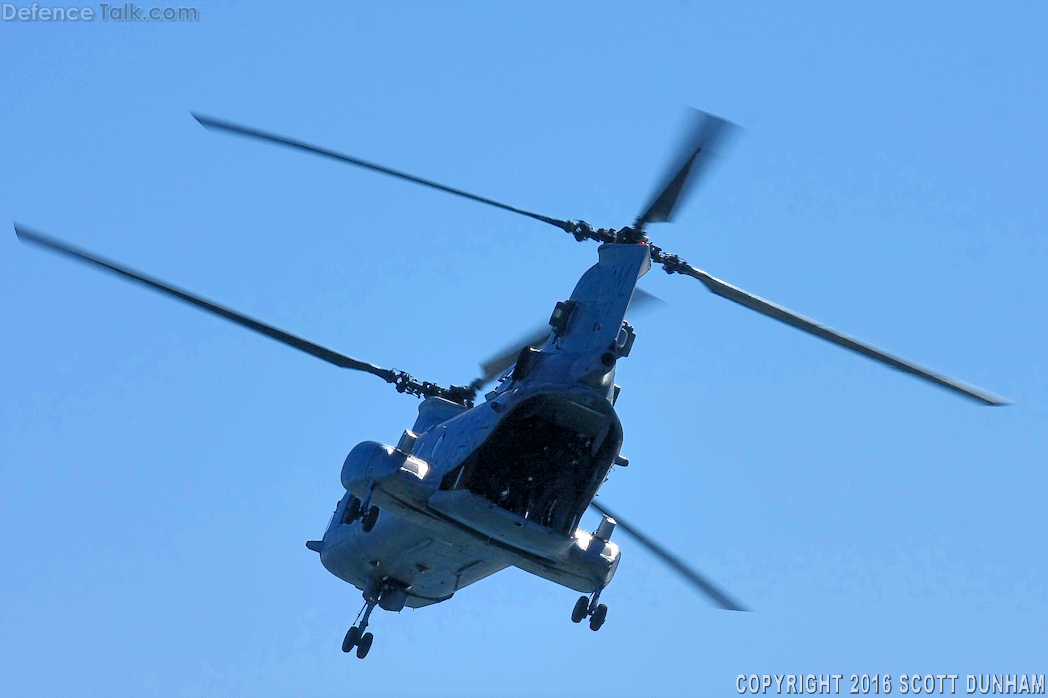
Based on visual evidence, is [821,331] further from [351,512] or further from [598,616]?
[351,512]

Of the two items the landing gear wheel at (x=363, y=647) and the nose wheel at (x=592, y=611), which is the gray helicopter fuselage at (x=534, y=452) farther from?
the landing gear wheel at (x=363, y=647)

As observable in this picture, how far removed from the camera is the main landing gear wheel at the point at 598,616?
90.8 ft

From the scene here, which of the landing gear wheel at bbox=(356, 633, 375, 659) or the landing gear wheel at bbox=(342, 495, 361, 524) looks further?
the landing gear wheel at bbox=(356, 633, 375, 659)

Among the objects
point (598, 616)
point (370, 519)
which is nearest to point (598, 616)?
point (598, 616)

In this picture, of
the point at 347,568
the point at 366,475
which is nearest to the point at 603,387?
the point at 366,475

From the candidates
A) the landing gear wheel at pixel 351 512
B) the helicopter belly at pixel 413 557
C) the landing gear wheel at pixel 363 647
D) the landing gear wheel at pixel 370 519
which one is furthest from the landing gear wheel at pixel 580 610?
the landing gear wheel at pixel 363 647

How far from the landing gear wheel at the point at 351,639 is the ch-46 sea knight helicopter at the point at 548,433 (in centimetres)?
486

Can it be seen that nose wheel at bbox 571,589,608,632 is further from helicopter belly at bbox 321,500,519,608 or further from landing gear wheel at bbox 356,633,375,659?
landing gear wheel at bbox 356,633,375,659

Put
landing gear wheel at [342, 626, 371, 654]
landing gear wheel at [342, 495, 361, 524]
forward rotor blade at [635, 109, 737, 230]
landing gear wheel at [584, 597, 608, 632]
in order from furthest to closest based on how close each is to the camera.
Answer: landing gear wheel at [342, 626, 371, 654] → landing gear wheel at [342, 495, 361, 524] → landing gear wheel at [584, 597, 608, 632] → forward rotor blade at [635, 109, 737, 230]

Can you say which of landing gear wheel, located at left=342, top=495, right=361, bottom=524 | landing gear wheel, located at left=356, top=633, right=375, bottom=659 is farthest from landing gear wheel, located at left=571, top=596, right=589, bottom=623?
landing gear wheel, located at left=356, top=633, right=375, bottom=659

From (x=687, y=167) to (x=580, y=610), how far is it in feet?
33.0

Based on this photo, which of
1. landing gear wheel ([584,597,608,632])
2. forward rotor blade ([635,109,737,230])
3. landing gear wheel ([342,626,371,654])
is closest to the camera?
forward rotor blade ([635,109,737,230])

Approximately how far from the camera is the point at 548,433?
2517 cm

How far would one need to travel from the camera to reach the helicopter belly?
27156 millimetres
